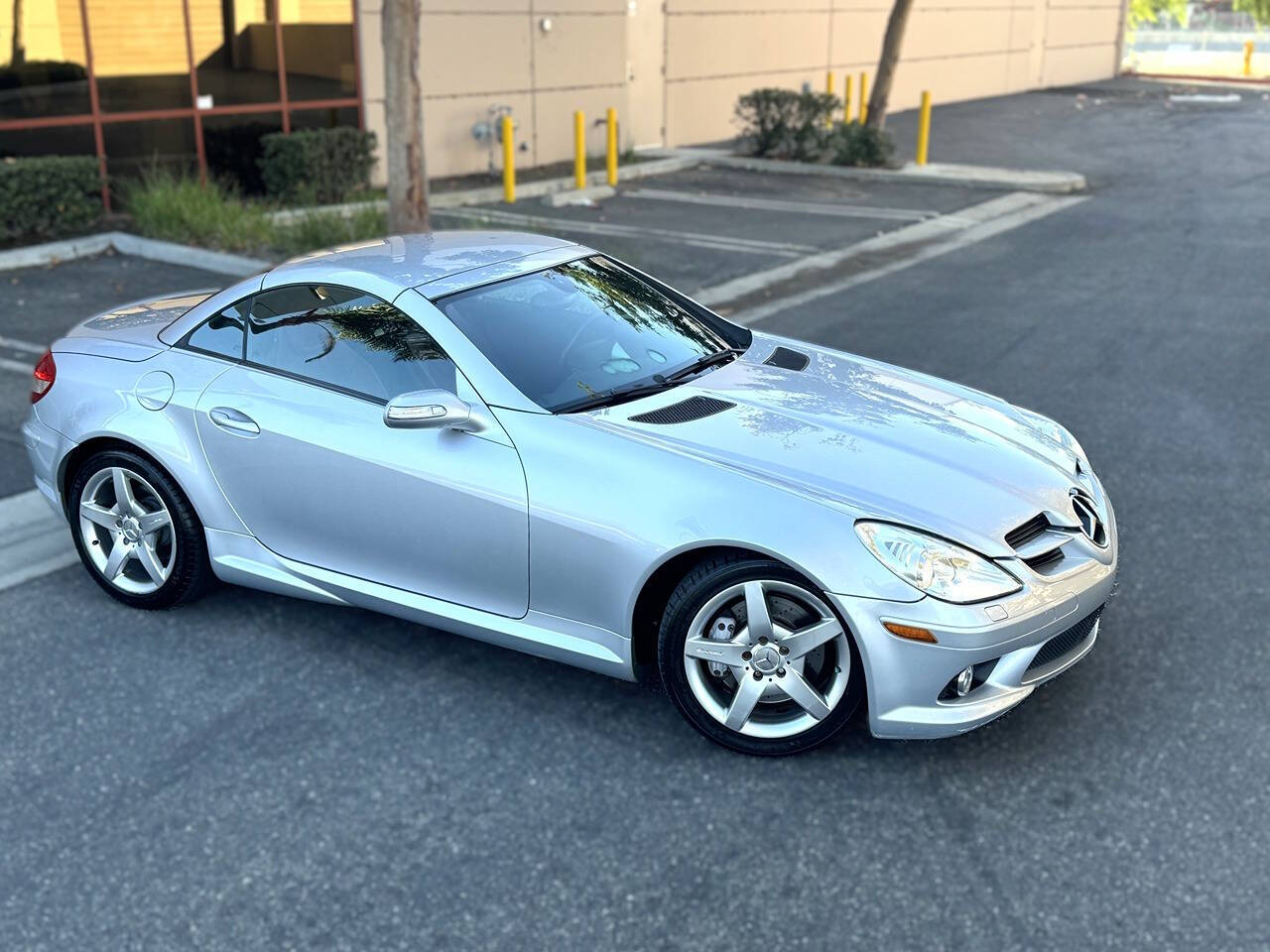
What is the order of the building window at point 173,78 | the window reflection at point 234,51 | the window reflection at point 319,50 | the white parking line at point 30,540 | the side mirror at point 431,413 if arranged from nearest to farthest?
the side mirror at point 431,413 < the white parking line at point 30,540 < the building window at point 173,78 < the window reflection at point 234,51 < the window reflection at point 319,50

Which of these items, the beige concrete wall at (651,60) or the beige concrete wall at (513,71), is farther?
the beige concrete wall at (651,60)

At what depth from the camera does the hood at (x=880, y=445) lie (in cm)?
400

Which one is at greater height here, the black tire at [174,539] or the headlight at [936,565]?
the headlight at [936,565]

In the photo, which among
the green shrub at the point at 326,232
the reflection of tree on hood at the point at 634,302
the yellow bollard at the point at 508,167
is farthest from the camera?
the yellow bollard at the point at 508,167

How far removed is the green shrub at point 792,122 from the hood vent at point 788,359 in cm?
1587

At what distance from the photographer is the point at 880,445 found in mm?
4328

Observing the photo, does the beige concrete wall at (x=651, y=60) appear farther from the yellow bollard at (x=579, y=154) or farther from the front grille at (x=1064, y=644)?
the front grille at (x=1064, y=644)

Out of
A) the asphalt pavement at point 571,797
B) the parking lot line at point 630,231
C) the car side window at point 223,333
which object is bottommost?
the asphalt pavement at point 571,797

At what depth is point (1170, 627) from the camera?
5.00 m

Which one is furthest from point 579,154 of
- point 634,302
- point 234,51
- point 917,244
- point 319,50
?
point 634,302

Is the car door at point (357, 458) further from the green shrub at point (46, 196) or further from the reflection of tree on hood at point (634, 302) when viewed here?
the green shrub at point (46, 196)

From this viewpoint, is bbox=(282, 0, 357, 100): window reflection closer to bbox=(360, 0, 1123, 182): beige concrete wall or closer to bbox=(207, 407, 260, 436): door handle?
bbox=(360, 0, 1123, 182): beige concrete wall

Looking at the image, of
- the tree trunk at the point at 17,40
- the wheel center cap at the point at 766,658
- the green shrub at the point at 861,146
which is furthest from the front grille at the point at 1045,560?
the green shrub at the point at 861,146

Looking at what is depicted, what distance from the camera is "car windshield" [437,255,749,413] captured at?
4582mm
